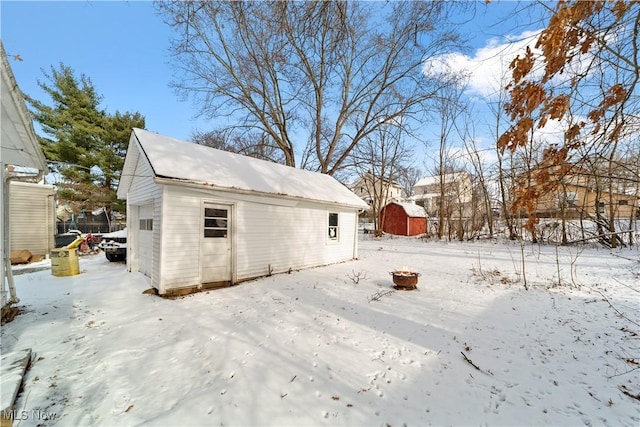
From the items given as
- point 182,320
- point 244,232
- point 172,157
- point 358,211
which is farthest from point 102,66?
point 358,211

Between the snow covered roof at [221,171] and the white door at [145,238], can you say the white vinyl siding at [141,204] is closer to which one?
the white door at [145,238]

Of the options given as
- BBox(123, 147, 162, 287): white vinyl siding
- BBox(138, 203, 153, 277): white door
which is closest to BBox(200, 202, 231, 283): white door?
BBox(123, 147, 162, 287): white vinyl siding

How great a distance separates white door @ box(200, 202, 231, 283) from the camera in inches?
271

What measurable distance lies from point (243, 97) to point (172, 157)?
13.2 m

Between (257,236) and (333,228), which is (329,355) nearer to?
(257,236)

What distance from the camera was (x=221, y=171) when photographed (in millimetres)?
7680

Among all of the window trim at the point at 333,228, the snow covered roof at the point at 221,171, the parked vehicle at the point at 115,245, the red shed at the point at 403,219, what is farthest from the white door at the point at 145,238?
the red shed at the point at 403,219

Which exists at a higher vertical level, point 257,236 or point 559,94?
point 559,94

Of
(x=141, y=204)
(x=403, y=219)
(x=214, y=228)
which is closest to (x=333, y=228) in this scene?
(x=214, y=228)

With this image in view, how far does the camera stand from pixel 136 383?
3080mm

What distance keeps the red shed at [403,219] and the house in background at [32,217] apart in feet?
78.0

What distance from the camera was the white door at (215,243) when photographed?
22.6 ft

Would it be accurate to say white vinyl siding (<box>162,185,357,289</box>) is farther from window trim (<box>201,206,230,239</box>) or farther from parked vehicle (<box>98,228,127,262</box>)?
parked vehicle (<box>98,228,127,262</box>)

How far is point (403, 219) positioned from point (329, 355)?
23781 mm
